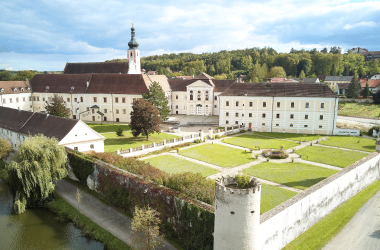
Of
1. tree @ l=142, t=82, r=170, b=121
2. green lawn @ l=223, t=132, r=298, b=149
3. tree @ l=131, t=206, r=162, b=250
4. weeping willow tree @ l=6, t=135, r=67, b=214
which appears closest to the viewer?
tree @ l=131, t=206, r=162, b=250

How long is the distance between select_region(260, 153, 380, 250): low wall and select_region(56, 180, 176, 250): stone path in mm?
5905

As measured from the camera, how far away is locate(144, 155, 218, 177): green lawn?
92.7ft

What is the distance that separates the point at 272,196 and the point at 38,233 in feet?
55.7

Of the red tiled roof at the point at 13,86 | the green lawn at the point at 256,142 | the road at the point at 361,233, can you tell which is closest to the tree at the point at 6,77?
the red tiled roof at the point at 13,86

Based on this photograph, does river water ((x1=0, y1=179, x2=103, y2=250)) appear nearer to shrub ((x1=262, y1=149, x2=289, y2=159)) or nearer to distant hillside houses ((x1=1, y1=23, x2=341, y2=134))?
shrub ((x1=262, y1=149, x2=289, y2=159))

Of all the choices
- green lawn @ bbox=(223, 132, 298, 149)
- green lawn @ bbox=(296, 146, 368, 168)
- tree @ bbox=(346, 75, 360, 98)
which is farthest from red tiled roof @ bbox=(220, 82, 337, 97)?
tree @ bbox=(346, 75, 360, 98)

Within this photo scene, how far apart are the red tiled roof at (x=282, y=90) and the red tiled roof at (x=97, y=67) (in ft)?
88.7

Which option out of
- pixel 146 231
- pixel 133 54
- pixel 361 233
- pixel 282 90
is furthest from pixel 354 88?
pixel 146 231

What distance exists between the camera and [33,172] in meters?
22.5

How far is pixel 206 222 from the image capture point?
15.6m

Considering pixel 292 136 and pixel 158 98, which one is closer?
pixel 292 136

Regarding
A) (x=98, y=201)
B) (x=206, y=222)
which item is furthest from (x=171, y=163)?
(x=206, y=222)

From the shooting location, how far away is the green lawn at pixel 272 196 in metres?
20.7

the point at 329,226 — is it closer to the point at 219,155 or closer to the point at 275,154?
the point at 275,154
